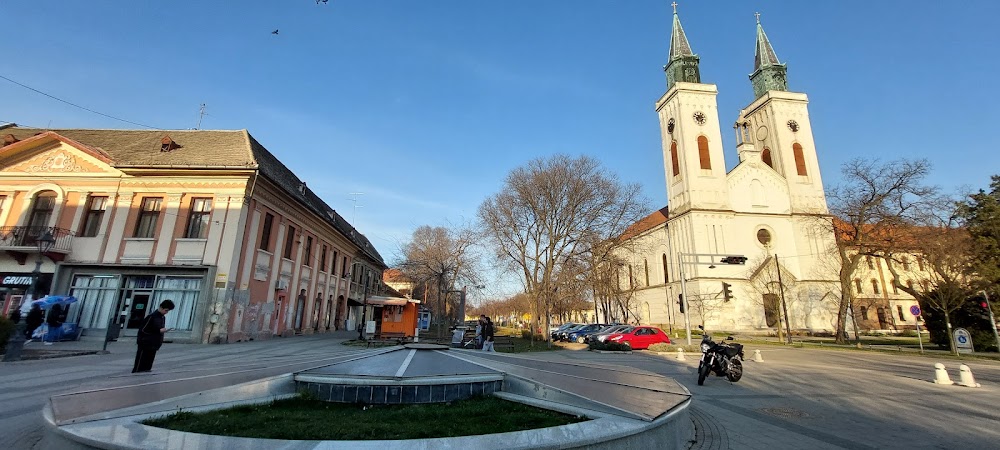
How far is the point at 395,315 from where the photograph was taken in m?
27.8

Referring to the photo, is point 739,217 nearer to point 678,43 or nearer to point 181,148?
point 678,43

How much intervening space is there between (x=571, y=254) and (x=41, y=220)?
101ft

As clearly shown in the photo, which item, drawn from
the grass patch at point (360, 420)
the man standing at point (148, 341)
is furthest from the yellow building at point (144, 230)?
the grass patch at point (360, 420)

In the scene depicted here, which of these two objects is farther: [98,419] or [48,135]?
[48,135]

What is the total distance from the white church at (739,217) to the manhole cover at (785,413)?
3608 centimetres

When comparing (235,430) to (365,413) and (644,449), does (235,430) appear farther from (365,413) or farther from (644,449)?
(644,449)

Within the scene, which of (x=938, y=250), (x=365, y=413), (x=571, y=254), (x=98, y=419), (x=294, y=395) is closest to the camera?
(x=98, y=419)

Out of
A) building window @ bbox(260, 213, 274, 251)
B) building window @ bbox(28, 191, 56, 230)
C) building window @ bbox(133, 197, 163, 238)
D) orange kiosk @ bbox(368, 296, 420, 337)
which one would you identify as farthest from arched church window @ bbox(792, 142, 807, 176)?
building window @ bbox(28, 191, 56, 230)

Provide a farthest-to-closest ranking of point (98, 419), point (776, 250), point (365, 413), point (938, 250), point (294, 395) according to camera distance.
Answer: point (776, 250) → point (938, 250) → point (294, 395) → point (365, 413) → point (98, 419)

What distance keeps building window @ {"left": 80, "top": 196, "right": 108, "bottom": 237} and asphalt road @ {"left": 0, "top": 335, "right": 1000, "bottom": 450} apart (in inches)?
431

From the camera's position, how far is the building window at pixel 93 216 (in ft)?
A: 70.3

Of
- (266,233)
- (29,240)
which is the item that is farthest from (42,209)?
(266,233)

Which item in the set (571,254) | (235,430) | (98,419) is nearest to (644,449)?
(235,430)

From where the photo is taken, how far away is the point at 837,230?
32.8 m
